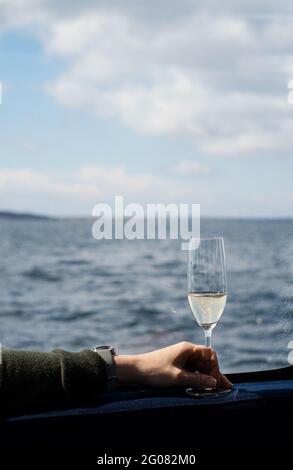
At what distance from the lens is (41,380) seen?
1062 millimetres

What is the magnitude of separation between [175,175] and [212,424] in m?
33.6

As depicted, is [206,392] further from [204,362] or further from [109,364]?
[109,364]

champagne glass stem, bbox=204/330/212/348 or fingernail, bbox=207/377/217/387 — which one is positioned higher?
champagne glass stem, bbox=204/330/212/348

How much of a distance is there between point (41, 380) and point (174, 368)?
21cm

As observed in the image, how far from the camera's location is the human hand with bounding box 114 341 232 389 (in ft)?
3.70

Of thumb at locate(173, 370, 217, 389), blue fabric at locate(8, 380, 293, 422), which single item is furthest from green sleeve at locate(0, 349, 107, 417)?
thumb at locate(173, 370, 217, 389)

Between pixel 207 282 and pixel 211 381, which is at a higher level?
pixel 207 282

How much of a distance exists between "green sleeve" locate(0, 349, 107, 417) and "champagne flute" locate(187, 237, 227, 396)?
0.17 metres

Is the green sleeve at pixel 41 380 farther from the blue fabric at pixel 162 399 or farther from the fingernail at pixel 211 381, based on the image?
the fingernail at pixel 211 381

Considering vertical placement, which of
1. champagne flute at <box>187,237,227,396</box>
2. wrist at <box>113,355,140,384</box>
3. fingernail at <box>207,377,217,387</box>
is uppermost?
champagne flute at <box>187,237,227,396</box>

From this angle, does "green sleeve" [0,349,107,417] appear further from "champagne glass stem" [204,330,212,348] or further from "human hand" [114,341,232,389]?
"champagne glass stem" [204,330,212,348]

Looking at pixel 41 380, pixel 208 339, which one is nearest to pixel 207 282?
pixel 208 339

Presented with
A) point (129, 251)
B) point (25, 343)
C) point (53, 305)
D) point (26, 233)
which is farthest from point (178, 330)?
point (26, 233)

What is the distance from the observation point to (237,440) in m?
1.11
